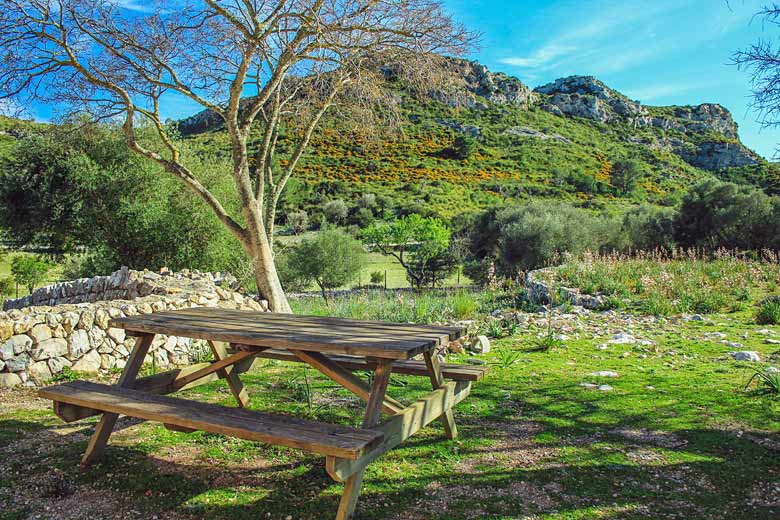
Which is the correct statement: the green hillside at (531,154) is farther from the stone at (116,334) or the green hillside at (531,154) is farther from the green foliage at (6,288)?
the stone at (116,334)

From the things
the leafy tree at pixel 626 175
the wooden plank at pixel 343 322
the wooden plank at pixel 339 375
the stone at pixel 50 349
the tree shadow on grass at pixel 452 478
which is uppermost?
the leafy tree at pixel 626 175

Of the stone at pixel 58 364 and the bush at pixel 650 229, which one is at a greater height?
the bush at pixel 650 229

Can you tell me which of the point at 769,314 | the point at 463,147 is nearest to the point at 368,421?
the point at 769,314

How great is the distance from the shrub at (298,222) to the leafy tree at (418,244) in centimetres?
559

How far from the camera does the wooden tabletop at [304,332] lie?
9.23ft

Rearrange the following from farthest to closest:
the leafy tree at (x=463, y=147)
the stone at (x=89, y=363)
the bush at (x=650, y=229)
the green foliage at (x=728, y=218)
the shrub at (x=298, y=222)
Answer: the leafy tree at (x=463, y=147) → the shrub at (x=298, y=222) → the bush at (x=650, y=229) → the green foliage at (x=728, y=218) → the stone at (x=89, y=363)

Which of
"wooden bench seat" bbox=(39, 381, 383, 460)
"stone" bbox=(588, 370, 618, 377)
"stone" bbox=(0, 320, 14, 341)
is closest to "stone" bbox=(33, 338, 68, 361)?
"stone" bbox=(0, 320, 14, 341)

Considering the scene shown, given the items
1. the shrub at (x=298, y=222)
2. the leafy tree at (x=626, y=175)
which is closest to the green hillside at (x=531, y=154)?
the leafy tree at (x=626, y=175)

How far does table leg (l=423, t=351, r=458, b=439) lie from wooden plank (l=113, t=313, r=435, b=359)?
0.50 m

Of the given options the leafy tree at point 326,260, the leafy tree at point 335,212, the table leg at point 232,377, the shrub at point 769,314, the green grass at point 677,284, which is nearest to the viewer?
the table leg at point 232,377

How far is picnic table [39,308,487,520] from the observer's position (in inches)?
99.7

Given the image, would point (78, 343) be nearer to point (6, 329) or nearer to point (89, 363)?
point (89, 363)

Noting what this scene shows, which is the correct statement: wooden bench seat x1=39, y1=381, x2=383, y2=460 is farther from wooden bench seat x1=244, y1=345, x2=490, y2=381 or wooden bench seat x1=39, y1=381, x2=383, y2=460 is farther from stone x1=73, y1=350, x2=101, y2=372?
stone x1=73, y1=350, x2=101, y2=372

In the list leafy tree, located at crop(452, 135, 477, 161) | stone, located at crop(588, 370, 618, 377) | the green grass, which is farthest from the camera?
leafy tree, located at crop(452, 135, 477, 161)
